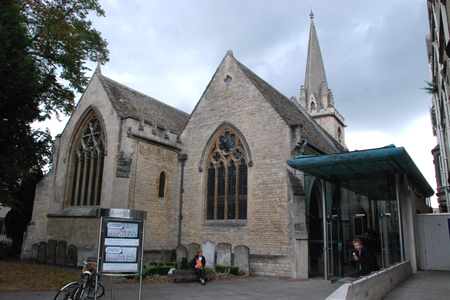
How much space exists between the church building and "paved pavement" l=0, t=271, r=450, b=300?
2.23 meters

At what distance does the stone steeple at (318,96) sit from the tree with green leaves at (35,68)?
75.4 feet

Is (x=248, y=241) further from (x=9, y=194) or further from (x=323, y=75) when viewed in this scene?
(x=323, y=75)

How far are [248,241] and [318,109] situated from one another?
2419 cm

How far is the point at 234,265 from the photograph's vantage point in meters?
14.0

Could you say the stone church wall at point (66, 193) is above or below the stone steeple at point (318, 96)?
below

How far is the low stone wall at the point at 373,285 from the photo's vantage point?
6094 millimetres

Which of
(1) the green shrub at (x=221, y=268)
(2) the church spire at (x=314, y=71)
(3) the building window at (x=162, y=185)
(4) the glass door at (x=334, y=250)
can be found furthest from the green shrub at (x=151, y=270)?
(2) the church spire at (x=314, y=71)

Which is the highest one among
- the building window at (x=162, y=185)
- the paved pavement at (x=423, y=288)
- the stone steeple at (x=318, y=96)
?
the stone steeple at (x=318, y=96)

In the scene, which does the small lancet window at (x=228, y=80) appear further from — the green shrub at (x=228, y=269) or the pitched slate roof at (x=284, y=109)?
the green shrub at (x=228, y=269)

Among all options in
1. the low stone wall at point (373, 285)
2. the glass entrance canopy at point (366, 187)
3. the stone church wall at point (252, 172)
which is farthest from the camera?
the stone church wall at point (252, 172)

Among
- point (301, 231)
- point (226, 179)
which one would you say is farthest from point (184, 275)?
point (226, 179)

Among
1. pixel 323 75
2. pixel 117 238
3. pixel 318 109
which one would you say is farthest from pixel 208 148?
pixel 323 75

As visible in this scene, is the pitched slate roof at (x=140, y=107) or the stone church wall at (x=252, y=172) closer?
the stone church wall at (x=252, y=172)

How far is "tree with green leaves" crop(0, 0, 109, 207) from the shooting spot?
12914mm
